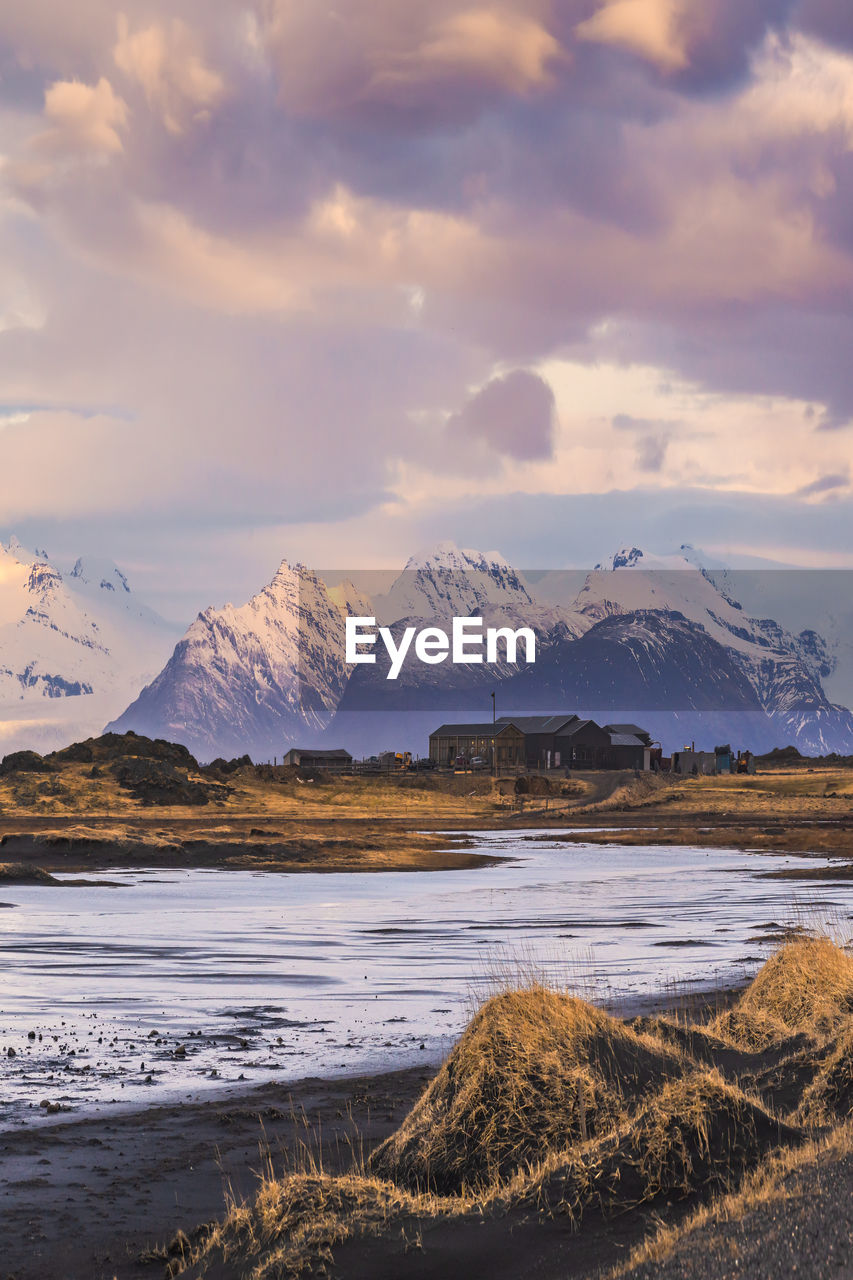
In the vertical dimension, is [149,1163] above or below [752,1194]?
below

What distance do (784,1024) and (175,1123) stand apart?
27.0 feet

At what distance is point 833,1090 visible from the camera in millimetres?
13781

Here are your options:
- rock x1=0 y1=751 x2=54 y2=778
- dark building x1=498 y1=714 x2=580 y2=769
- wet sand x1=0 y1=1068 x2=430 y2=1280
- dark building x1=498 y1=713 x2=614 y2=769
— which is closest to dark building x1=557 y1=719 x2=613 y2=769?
dark building x1=498 y1=713 x2=614 y2=769

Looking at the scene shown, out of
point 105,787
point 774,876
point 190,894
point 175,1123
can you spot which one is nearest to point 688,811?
point 105,787

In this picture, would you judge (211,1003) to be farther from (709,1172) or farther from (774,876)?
(774,876)

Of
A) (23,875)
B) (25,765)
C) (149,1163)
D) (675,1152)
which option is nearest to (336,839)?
(23,875)

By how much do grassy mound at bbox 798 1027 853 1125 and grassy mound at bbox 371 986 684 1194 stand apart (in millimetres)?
1467

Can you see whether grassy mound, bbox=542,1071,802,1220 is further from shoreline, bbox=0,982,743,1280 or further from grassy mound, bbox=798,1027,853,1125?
shoreline, bbox=0,982,743,1280

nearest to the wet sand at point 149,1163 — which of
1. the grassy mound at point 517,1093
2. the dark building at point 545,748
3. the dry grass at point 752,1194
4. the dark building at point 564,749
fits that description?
the grassy mound at point 517,1093

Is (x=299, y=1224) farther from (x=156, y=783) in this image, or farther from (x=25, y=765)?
(x=25, y=765)

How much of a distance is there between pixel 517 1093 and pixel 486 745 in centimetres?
18272

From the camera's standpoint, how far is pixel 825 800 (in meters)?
123

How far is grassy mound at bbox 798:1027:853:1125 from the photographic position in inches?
517

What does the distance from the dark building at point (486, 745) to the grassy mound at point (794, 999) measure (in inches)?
6737
